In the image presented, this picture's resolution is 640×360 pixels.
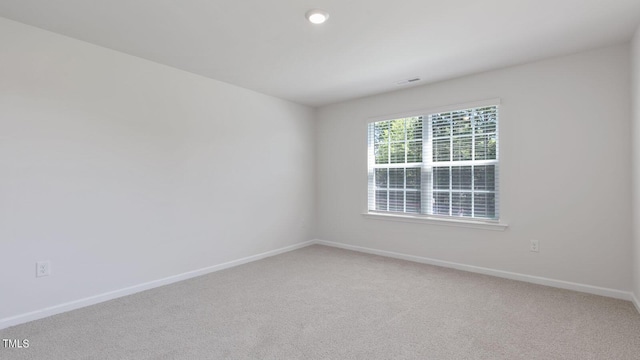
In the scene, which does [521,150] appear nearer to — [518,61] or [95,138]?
[518,61]

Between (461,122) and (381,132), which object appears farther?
(381,132)

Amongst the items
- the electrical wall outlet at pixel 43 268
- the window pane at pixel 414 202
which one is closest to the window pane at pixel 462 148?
the window pane at pixel 414 202

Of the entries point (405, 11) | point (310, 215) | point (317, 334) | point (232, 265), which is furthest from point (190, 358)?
point (310, 215)

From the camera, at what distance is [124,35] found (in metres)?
2.69

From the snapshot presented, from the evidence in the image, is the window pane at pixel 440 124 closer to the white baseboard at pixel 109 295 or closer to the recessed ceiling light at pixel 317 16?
the recessed ceiling light at pixel 317 16

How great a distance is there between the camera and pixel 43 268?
2.59 m


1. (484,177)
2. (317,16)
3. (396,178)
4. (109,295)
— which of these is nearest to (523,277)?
(484,177)

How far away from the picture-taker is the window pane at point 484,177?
3.62 meters

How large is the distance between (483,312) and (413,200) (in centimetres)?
188

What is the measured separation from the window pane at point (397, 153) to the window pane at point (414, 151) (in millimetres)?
92

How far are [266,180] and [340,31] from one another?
98.0 inches

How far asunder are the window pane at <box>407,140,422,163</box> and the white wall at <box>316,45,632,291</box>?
0.53 meters

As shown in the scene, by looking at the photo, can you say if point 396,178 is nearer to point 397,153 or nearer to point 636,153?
point 397,153

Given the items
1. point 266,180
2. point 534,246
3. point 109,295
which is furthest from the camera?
point 266,180
